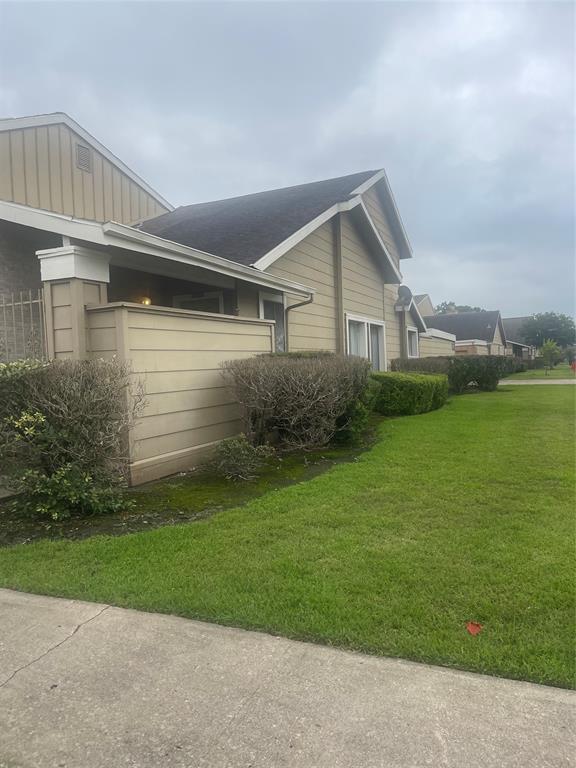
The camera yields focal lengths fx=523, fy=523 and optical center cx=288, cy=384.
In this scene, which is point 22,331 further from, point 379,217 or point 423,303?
point 423,303

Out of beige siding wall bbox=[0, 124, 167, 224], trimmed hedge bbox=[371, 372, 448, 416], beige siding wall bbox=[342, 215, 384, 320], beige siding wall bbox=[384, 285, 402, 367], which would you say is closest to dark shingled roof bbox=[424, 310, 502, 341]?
beige siding wall bbox=[384, 285, 402, 367]

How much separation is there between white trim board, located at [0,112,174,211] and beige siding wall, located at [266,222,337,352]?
196 inches

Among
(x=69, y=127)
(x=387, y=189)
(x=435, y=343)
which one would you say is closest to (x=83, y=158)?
(x=69, y=127)

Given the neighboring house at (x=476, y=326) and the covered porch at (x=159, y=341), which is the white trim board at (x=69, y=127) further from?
the neighboring house at (x=476, y=326)

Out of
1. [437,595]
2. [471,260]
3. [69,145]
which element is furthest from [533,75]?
[471,260]

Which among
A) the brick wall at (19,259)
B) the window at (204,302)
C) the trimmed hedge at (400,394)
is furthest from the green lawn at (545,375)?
the brick wall at (19,259)

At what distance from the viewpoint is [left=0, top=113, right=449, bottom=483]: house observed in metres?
5.50

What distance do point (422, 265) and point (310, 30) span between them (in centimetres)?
4317

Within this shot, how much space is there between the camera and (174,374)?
20.5 ft

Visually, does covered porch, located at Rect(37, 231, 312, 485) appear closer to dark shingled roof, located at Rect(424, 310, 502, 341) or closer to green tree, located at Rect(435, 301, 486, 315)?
dark shingled roof, located at Rect(424, 310, 502, 341)

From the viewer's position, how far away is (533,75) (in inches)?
400

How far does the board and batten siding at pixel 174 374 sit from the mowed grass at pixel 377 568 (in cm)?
154

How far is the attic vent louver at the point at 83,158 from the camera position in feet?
36.2

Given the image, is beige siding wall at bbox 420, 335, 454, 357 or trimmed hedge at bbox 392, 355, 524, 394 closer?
trimmed hedge at bbox 392, 355, 524, 394
